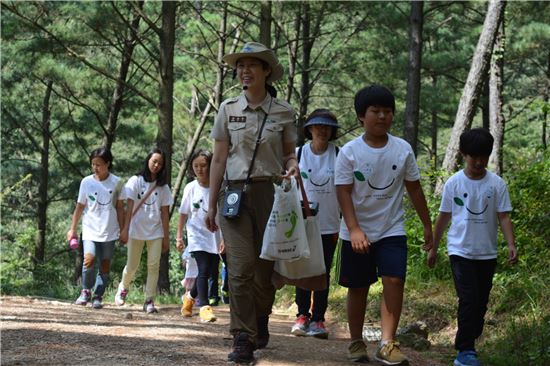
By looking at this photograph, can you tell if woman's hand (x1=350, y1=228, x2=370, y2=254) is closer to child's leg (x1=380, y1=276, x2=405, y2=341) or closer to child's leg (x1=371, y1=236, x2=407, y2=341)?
child's leg (x1=371, y1=236, x2=407, y2=341)

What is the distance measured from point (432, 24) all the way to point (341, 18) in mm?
5483

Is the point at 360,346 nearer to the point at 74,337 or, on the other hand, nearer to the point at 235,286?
the point at 235,286

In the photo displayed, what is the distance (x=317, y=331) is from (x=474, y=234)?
7.34 ft

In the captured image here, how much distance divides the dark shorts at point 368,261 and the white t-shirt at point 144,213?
14.1ft

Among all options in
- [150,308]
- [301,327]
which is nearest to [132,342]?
[301,327]

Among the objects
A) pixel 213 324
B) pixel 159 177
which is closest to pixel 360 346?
pixel 213 324

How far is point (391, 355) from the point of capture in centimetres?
554

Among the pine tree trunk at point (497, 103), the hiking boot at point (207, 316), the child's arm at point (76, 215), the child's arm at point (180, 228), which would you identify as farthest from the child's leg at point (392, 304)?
the pine tree trunk at point (497, 103)

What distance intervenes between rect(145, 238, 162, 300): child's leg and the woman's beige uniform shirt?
4.20 m

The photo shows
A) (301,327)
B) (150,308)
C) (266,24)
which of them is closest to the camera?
(301,327)

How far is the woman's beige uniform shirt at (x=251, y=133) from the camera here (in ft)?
18.9

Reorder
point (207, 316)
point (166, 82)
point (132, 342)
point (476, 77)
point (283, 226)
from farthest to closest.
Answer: point (166, 82), point (476, 77), point (207, 316), point (132, 342), point (283, 226)

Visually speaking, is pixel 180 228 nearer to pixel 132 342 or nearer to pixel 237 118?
pixel 132 342

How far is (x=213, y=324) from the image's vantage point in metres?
8.62
